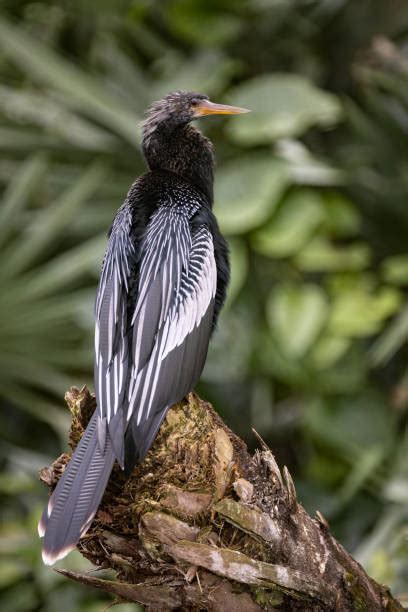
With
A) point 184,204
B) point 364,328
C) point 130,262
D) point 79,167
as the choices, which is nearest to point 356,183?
point 364,328

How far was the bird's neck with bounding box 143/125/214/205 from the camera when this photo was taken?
2.71 metres

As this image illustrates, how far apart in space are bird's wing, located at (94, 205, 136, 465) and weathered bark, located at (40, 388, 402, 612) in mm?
105

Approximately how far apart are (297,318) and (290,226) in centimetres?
43

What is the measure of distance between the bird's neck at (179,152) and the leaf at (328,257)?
63.2 inches

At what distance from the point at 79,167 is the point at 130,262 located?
2.24 meters

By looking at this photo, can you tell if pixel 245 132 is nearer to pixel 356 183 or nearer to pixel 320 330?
pixel 356 183

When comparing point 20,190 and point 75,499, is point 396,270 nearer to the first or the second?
point 20,190

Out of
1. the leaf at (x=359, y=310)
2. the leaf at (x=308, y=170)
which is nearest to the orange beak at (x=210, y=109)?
the leaf at (x=308, y=170)

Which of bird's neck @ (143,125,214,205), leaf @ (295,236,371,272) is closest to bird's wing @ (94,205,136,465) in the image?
bird's neck @ (143,125,214,205)

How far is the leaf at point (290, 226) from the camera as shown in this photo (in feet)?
13.8

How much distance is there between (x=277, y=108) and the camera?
4.24 m

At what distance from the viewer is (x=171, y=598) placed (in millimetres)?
1736

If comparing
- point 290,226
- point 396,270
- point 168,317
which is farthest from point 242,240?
point 168,317

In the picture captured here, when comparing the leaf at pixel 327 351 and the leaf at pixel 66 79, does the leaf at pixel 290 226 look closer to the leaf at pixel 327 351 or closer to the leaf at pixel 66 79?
the leaf at pixel 327 351
